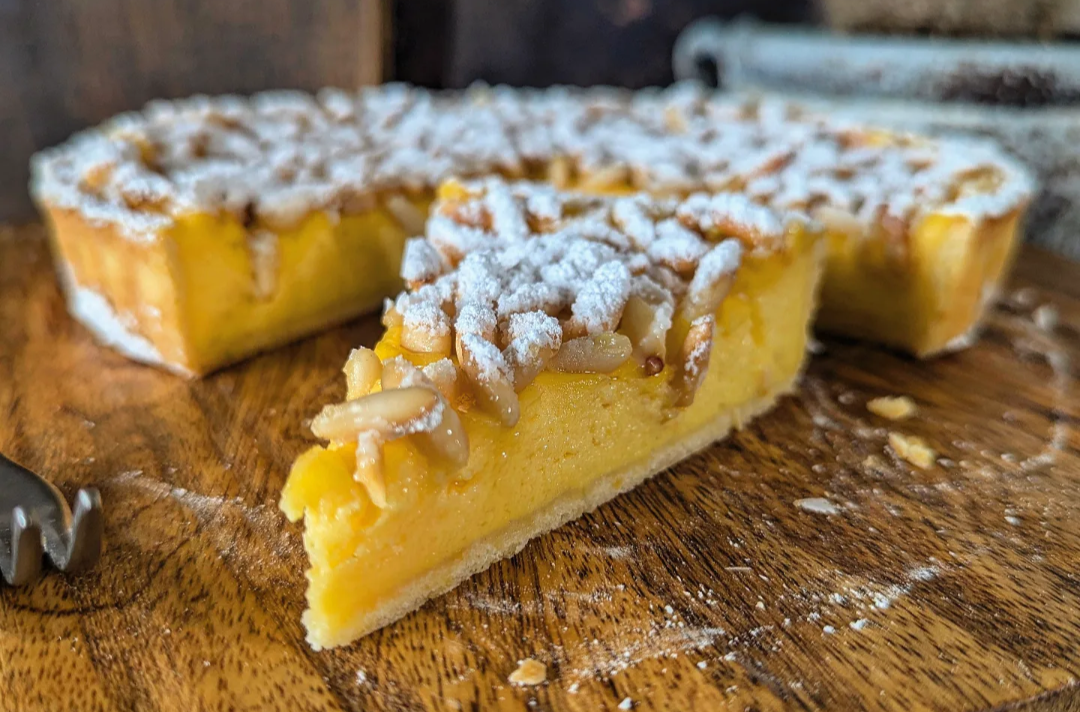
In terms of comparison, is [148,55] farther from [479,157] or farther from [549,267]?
[549,267]

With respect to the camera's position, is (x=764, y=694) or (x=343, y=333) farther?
(x=343, y=333)

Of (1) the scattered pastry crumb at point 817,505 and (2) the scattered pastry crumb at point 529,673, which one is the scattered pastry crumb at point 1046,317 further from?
(2) the scattered pastry crumb at point 529,673

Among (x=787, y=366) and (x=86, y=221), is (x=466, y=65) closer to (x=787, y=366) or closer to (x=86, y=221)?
(x=86, y=221)

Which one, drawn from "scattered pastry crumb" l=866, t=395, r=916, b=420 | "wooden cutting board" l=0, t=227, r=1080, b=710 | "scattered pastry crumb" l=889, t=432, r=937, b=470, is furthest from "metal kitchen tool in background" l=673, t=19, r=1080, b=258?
"scattered pastry crumb" l=889, t=432, r=937, b=470

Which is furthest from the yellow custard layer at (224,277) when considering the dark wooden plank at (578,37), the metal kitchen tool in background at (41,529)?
the dark wooden plank at (578,37)

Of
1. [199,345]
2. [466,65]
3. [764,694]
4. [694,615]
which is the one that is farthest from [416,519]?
[466,65]
